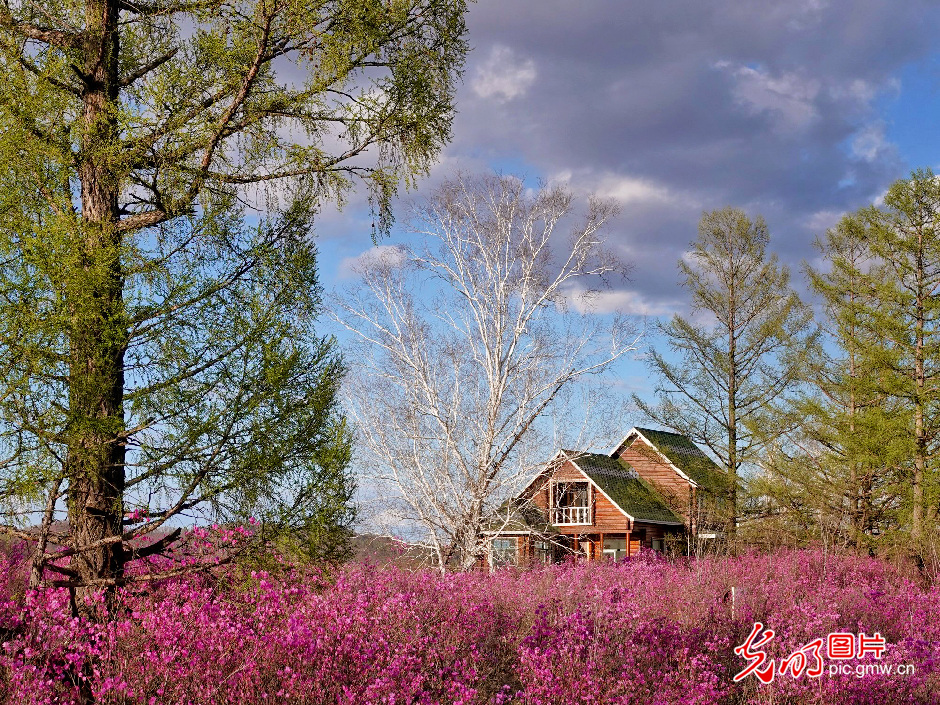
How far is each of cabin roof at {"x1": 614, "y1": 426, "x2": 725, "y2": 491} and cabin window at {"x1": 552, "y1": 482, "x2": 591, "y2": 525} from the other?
2742mm

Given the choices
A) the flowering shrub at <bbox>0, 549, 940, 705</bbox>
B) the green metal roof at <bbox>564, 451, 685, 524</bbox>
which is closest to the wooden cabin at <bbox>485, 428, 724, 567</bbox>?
the green metal roof at <bbox>564, 451, 685, 524</bbox>

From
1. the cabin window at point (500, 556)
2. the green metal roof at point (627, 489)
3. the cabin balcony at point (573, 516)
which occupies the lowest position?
the cabin window at point (500, 556)

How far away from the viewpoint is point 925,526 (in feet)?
59.6

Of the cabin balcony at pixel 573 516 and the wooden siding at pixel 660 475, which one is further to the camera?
the cabin balcony at pixel 573 516

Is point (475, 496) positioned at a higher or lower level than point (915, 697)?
higher

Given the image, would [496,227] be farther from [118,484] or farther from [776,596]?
[118,484]

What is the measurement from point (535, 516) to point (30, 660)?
20200 mm

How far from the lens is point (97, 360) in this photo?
6.92 meters

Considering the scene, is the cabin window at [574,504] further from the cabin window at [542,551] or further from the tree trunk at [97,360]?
the tree trunk at [97,360]

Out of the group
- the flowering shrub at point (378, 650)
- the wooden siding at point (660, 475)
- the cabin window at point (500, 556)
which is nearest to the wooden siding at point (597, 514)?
the wooden siding at point (660, 475)

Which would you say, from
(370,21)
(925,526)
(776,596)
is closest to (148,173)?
(370,21)

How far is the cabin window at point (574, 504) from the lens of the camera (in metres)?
28.3

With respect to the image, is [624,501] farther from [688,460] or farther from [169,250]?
[169,250]

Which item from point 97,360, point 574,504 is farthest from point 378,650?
point 574,504
